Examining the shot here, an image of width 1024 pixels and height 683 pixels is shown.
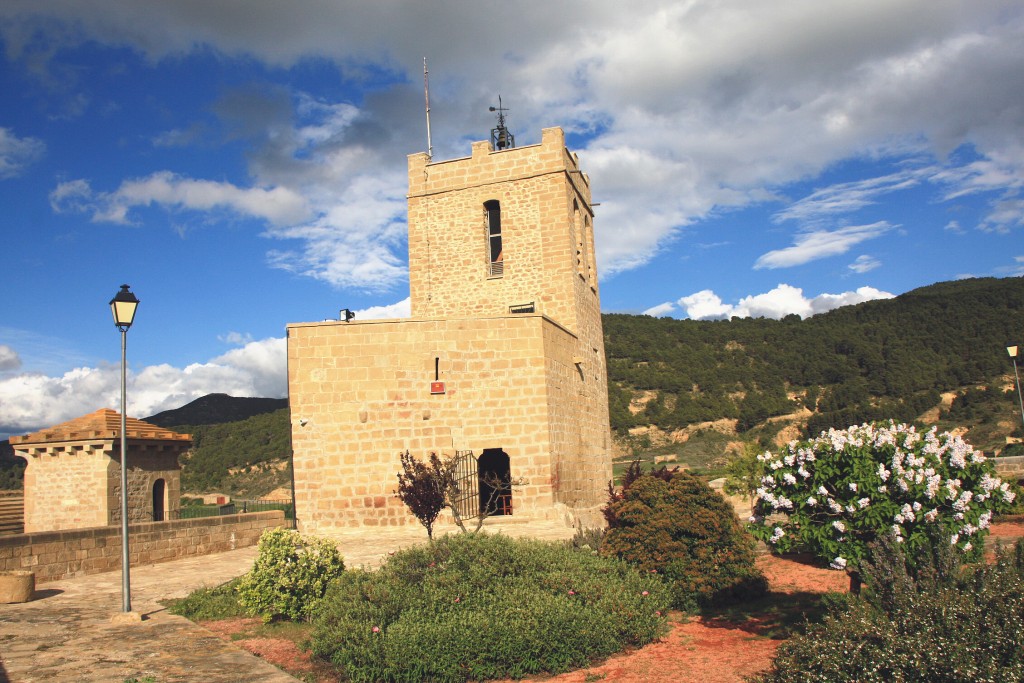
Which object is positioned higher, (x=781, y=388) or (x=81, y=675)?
(x=781, y=388)

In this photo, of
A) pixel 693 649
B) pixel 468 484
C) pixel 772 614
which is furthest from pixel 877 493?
Answer: pixel 468 484

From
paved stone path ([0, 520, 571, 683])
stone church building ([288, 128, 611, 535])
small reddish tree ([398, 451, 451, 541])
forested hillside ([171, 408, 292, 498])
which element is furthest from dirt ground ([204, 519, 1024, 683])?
forested hillside ([171, 408, 292, 498])

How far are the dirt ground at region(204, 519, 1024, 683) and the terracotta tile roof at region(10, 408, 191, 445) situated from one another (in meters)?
12.2

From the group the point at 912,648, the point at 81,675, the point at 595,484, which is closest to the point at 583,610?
the point at 912,648

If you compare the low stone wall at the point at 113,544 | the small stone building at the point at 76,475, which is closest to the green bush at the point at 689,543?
the low stone wall at the point at 113,544

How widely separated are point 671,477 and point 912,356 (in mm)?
49794

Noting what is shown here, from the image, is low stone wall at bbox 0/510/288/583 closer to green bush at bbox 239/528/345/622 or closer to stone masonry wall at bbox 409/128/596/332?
green bush at bbox 239/528/345/622

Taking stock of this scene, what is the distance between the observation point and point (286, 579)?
9.58m

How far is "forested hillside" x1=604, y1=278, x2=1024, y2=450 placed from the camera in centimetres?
4797

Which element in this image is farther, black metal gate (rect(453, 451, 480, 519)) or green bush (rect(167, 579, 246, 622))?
black metal gate (rect(453, 451, 480, 519))

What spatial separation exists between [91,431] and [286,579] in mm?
13076

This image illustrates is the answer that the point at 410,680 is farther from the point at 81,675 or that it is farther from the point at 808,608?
the point at 808,608

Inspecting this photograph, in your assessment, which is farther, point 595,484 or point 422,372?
point 595,484

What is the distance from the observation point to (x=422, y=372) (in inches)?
571
